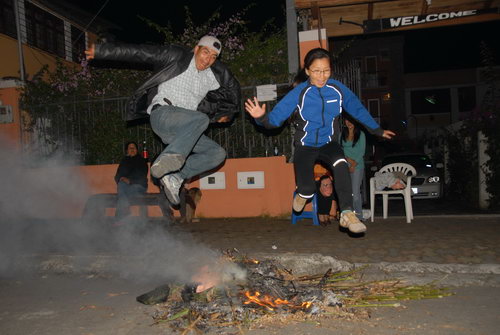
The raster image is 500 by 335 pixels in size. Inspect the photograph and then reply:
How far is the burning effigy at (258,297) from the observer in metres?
3.79

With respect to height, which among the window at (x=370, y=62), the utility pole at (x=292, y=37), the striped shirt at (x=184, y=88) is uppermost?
the window at (x=370, y=62)

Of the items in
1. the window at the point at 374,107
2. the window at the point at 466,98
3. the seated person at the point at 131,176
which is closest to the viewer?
the seated person at the point at 131,176

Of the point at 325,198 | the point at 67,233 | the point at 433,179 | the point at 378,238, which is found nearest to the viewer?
the point at 378,238

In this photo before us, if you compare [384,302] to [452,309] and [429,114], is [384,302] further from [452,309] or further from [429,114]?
[429,114]

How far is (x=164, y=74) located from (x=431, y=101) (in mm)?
35448

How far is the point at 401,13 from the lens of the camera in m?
9.29

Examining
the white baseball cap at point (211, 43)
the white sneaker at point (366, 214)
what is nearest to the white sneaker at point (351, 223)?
the white baseball cap at point (211, 43)

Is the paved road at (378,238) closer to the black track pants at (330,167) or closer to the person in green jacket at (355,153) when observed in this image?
the person in green jacket at (355,153)

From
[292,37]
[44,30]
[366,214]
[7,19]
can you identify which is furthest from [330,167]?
[44,30]

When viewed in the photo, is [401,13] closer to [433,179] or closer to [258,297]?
[433,179]

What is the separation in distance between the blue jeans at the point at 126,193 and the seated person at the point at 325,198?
3.57 meters

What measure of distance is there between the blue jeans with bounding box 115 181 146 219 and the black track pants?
4609 mm

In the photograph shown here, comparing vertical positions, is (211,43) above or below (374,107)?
below

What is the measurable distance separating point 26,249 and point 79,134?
13.5ft
